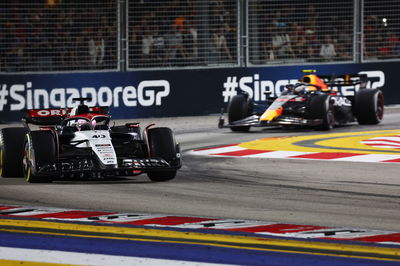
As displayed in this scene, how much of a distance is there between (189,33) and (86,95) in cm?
255

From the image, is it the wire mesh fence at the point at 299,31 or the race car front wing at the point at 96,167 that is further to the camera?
the wire mesh fence at the point at 299,31

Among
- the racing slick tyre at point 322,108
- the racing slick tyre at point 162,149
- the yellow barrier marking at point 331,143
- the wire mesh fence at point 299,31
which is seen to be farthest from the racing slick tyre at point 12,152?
the wire mesh fence at point 299,31

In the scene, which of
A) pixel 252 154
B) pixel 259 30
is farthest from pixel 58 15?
pixel 252 154

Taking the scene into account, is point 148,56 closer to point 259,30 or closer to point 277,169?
point 259,30

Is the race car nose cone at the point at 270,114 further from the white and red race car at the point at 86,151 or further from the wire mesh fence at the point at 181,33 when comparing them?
the white and red race car at the point at 86,151

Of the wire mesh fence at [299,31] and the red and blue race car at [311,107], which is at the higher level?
the wire mesh fence at [299,31]

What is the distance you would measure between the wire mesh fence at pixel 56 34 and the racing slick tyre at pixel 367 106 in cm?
523

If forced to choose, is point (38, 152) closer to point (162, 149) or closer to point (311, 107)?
point (162, 149)

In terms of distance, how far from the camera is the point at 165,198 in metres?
10.2

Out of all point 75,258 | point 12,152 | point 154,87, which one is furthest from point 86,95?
point 75,258

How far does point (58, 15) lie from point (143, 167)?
918 cm

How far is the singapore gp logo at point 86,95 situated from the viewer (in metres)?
20.1

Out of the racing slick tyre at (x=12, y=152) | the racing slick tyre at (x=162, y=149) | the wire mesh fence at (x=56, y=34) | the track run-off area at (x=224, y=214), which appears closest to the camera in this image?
the track run-off area at (x=224, y=214)

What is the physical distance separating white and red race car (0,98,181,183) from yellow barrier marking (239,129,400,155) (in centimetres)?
376
